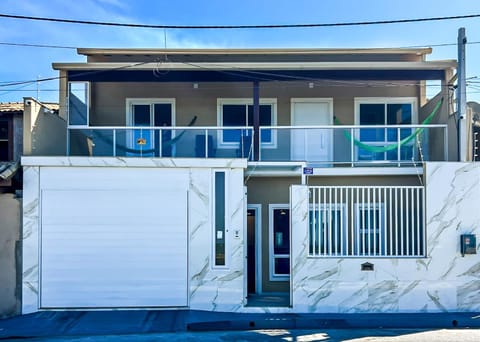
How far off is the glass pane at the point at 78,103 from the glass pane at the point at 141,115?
66.0 inches

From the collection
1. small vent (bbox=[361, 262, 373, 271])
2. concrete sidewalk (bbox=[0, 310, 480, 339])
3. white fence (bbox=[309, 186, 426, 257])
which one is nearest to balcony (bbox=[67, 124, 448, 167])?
white fence (bbox=[309, 186, 426, 257])

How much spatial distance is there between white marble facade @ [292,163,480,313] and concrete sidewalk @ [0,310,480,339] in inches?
9.2

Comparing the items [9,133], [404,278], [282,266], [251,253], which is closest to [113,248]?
[251,253]

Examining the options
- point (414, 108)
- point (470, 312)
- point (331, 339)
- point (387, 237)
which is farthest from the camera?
point (414, 108)

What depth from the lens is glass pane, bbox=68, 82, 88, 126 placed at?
10.8 m

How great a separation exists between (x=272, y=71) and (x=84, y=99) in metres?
5.36

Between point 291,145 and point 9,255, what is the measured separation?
281 inches

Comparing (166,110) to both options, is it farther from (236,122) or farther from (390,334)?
(390,334)

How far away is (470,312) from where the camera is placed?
872cm

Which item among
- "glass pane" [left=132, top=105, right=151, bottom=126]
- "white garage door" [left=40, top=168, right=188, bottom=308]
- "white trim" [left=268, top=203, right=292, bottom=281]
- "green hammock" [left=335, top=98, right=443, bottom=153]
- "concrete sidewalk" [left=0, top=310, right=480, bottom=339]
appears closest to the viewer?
"concrete sidewalk" [left=0, top=310, right=480, bottom=339]

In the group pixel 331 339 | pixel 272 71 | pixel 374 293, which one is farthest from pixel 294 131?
pixel 331 339

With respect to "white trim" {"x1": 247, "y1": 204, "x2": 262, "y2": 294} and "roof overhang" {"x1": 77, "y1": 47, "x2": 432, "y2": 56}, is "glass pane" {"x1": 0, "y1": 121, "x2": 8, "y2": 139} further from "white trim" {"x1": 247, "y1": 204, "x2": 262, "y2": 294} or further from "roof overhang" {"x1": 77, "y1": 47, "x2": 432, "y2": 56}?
"white trim" {"x1": 247, "y1": 204, "x2": 262, "y2": 294}

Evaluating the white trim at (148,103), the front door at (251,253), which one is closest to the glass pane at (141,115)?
the white trim at (148,103)

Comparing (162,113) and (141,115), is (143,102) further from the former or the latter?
(162,113)
